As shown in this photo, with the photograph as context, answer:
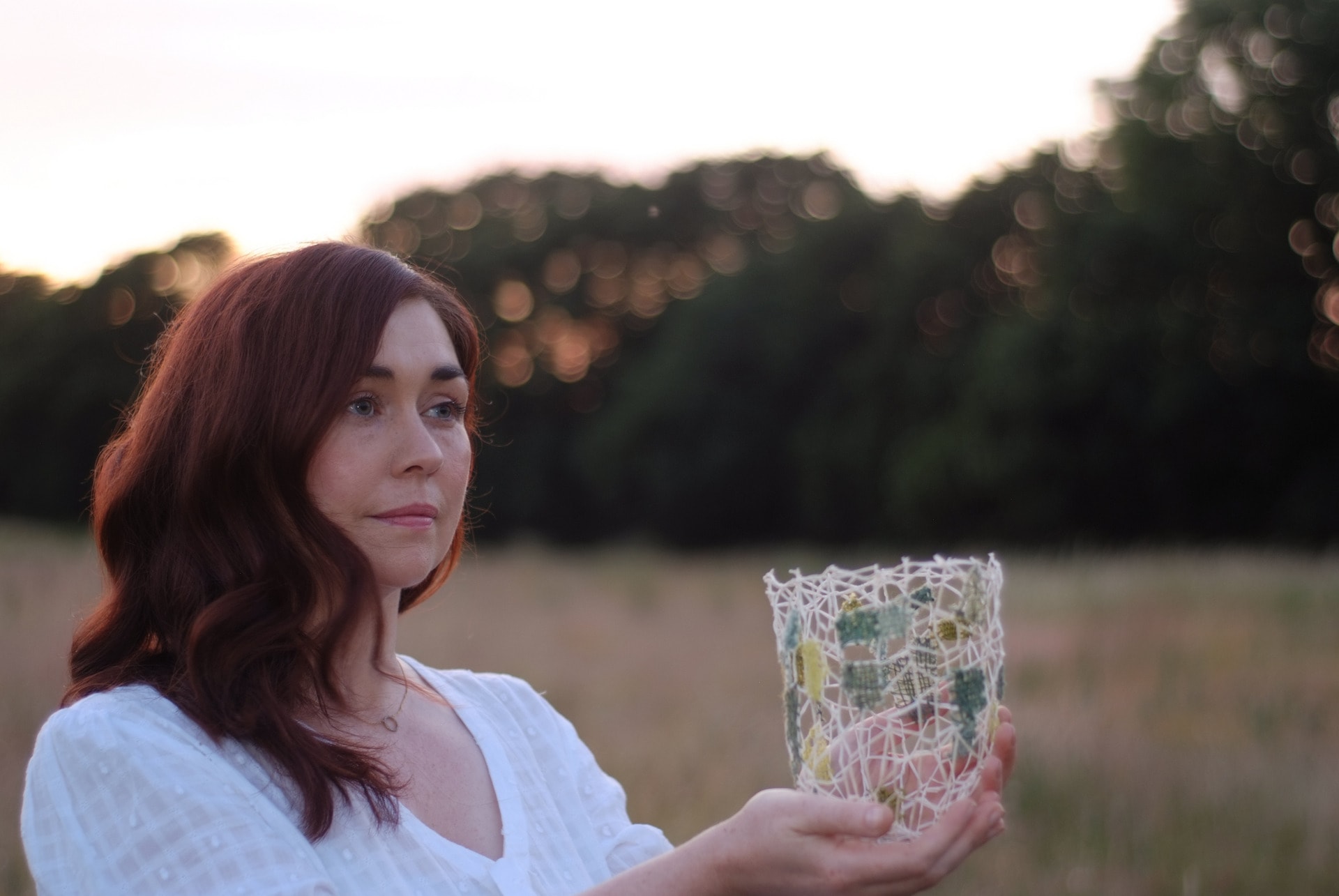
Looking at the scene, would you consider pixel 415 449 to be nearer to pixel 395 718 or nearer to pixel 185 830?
pixel 395 718

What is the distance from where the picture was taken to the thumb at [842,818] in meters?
1.43

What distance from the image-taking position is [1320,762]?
5320 mm

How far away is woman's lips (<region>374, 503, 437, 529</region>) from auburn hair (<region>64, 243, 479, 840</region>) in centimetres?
7

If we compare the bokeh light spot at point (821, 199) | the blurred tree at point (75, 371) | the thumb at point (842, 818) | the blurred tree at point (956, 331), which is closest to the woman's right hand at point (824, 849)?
the thumb at point (842, 818)

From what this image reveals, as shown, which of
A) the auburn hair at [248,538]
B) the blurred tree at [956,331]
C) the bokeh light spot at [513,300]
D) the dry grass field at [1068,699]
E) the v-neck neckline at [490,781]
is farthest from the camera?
the bokeh light spot at [513,300]

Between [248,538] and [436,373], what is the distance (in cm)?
40

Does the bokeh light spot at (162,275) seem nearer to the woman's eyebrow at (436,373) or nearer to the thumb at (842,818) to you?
the woman's eyebrow at (436,373)

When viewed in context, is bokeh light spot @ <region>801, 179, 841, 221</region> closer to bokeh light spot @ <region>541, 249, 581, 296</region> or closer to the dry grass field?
bokeh light spot @ <region>541, 249, 581, 296</region>

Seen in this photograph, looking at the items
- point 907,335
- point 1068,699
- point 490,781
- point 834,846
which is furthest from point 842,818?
point 907,335

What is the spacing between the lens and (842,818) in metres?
1.44

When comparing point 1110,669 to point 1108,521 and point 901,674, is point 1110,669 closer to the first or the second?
point 901,674

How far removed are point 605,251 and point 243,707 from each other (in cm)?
3001

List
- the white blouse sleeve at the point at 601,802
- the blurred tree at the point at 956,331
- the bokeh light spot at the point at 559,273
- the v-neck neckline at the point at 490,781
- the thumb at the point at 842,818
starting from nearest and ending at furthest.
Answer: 1. the thumb at the point at 842,818
2. the v-neck neckline at the point at 490,781
3. the white blouse sleeve at the point at 601,802
4. the blurred tree at the point at 956,331
5. the bokeh light spot at the point at 559,273

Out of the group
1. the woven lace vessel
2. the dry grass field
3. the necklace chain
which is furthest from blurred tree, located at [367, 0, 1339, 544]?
the woven lace vessel
